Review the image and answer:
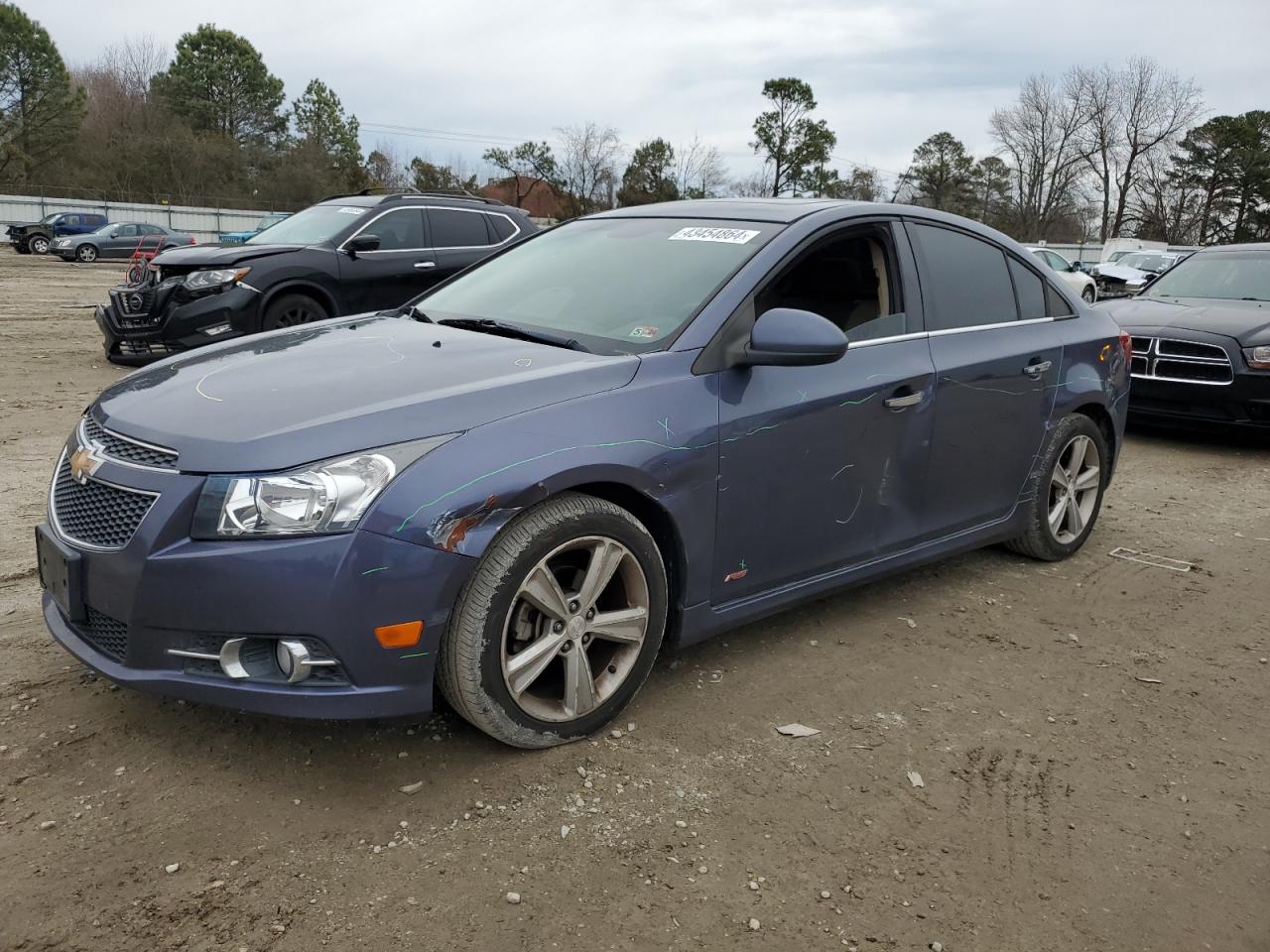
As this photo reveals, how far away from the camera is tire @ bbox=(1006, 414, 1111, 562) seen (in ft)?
15.7

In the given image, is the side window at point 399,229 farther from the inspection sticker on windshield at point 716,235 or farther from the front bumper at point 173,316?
the inspection sticker on windshield at point 716,235

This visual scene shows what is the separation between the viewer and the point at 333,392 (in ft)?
9.75

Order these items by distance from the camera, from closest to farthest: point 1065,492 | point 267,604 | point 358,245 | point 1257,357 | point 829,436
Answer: point 267,604 < point 829,436 < point 1065,492 < point 1257,357 < point 358,245

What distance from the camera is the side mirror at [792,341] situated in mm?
3270

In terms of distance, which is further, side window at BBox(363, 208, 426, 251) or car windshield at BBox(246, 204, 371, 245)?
side window at BBox(363, 208, 426, 251)

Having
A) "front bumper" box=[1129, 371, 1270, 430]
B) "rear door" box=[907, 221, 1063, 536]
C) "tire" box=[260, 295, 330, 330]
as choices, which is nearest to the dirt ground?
"rear door" box=[907, 221, 1063, 536]

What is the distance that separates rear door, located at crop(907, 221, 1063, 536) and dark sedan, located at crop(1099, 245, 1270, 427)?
4021mm

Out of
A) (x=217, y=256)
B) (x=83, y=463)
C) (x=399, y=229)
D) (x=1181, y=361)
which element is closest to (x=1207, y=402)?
(x=1181, y=361)

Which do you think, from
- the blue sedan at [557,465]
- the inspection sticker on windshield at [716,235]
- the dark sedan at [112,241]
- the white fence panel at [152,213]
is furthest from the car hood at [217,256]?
the white fence panel at [152,213]

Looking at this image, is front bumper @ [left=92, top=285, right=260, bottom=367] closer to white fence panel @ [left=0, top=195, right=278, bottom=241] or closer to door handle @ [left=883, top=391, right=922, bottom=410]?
door handle @ [left=883, top=391, right=922, bottom=410]

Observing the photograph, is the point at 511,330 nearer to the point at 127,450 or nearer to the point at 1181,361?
the point at 127,450

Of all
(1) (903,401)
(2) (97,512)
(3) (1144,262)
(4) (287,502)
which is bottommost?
(2) (97,512)

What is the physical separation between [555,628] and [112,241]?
116 feet

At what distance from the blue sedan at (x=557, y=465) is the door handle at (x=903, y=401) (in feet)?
0.04
